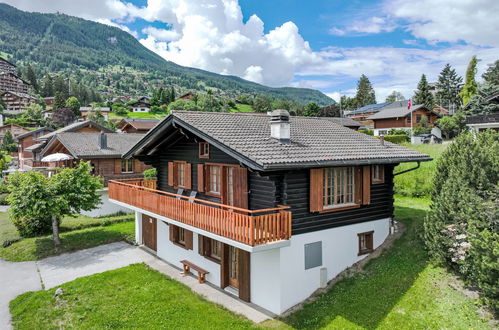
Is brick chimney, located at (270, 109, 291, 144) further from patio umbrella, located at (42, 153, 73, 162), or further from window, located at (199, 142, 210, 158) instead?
patio umbrella, located at (42, 153, 73, 162)

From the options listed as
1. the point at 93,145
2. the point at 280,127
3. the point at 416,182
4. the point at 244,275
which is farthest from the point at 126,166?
the point at 416,182

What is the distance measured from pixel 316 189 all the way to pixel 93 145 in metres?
25.0

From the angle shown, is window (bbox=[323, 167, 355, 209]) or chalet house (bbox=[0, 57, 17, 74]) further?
chalet house (bbox=[0, 57, 17, 74])

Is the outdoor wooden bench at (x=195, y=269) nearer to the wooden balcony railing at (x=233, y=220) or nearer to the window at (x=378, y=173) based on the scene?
the wooden balcony railing at (x=233, y=220)

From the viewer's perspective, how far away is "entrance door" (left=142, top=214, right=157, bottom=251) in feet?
60.4

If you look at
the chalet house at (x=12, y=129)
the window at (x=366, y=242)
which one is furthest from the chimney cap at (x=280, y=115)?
the chalet house at (x=12, y=129)

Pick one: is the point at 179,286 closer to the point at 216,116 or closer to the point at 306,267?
the point at 306,267

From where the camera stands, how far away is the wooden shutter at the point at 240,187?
12.0m

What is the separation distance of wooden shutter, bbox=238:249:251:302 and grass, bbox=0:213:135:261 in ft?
36.0

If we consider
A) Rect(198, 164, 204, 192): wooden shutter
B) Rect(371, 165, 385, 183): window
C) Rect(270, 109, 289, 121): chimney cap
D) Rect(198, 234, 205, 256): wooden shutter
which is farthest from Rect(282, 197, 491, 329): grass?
Rect(198, 164, 204, 192): wooden shutter

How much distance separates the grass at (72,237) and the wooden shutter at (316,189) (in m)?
13.3

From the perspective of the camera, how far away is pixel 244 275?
12008 mm

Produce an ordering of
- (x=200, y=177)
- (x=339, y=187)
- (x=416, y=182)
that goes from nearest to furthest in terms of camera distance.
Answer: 1. (x=339, y=187)
2. (x=200, y=177)
3. (x=416, y=182)

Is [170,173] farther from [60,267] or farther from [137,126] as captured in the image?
[137,126]
